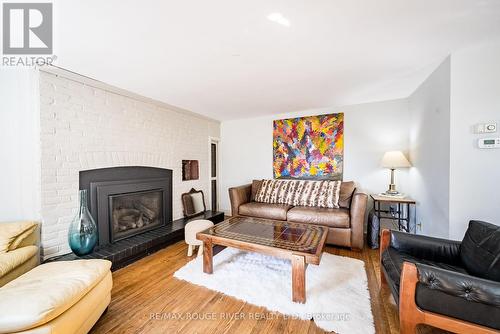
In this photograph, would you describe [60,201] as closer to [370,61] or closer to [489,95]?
[370,61]

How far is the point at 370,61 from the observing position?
1956 millimetres

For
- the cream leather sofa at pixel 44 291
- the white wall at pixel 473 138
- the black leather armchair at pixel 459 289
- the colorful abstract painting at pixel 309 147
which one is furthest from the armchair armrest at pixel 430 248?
the cream leather sofa at pixel 44 291

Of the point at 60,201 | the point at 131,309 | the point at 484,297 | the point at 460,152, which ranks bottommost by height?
the point at 131,309

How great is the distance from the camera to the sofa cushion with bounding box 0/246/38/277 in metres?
1.49

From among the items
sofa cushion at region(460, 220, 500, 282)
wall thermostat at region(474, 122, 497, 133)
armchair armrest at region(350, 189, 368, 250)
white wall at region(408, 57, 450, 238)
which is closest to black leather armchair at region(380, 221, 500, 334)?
sofa cushion at region(460, 220, 500, 282)

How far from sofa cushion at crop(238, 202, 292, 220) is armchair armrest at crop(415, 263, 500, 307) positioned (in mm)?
2036

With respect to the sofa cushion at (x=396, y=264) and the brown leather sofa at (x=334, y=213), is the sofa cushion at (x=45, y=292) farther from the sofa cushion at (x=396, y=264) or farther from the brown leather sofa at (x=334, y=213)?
the brown leather sofa at (x=334, y=213)

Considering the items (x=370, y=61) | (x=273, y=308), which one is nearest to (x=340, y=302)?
(x=273, y=308)

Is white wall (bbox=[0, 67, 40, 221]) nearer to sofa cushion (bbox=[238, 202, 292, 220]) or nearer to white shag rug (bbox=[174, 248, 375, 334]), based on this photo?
white shag rug (bbox=[174, 248, 375, 334])

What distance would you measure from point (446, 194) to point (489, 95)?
958mm

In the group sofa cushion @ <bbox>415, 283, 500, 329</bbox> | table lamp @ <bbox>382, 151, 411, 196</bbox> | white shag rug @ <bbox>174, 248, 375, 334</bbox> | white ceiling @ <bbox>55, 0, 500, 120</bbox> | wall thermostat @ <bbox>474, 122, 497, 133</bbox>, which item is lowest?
white shag rug @ <bbox>174, 248, 375, 334</bbox>

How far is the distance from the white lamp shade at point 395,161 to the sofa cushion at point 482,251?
144cm

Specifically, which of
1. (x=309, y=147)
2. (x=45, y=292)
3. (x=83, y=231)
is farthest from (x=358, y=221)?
(x=83, y=231)

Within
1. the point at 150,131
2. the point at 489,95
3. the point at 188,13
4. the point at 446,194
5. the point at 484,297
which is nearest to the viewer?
Answer: the point at 484,297
